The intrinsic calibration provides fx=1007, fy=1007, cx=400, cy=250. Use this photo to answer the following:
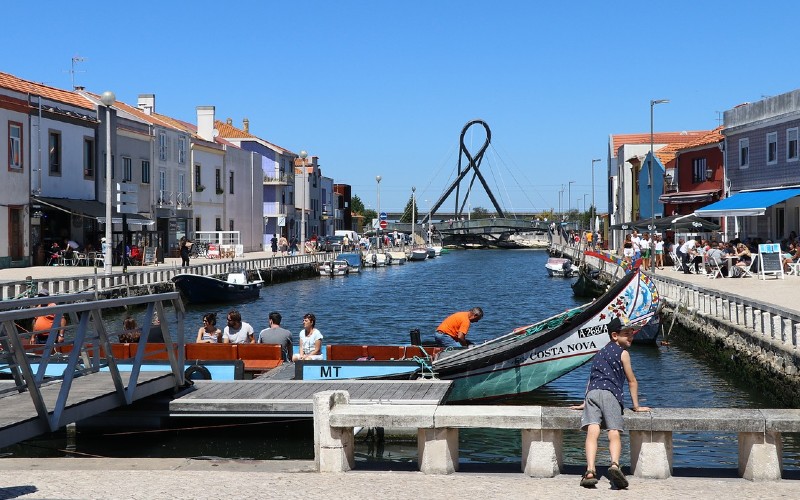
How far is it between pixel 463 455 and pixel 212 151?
63.7 meters

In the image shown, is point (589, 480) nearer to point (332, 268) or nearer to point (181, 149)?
point (181, 149)

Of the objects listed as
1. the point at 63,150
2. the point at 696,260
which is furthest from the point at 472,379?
the point at 63,150

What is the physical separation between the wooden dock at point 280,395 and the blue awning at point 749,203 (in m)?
28.6

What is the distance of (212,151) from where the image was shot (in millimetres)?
75875

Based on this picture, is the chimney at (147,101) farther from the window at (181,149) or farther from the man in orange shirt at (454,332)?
the man in orange shirt at (454,332)

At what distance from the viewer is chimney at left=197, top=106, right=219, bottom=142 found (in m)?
78.2

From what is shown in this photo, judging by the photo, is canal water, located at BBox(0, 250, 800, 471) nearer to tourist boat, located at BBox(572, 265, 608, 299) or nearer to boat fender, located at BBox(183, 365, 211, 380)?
tourist boat, located at BBox(572, 265, 608, 299)

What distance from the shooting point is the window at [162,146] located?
2503 inches

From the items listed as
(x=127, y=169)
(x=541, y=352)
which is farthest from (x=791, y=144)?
(x=127, y=169)

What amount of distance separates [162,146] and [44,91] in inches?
575

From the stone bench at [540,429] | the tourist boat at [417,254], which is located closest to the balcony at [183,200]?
the tourist boat at [417,254]

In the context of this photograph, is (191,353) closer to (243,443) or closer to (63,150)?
(243,443)

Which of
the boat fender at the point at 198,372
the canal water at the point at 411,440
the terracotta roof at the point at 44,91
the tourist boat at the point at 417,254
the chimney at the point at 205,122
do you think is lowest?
the canal water at the point at 411,440

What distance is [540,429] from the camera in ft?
31.9
